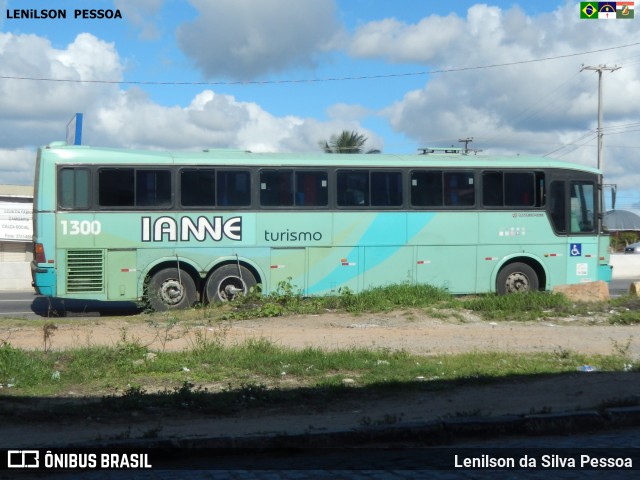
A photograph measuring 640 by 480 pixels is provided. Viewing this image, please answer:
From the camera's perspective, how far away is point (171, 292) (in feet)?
58.7

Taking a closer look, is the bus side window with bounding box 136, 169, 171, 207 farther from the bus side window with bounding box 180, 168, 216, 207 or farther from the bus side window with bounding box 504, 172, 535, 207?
the bus side window with bounding box 504, 172, 535, 207

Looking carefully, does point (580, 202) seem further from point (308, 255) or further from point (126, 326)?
point (126, 326)

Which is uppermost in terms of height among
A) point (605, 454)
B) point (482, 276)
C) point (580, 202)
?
point (580, 202)

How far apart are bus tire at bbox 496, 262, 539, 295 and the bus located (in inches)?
1.4

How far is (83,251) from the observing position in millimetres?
17297

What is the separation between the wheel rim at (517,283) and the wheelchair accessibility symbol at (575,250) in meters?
1.34

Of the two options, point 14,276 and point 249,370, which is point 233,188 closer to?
point 249,370

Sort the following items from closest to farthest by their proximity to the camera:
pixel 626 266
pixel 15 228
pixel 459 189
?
1. pixel 459 189
2. pixel 15 228
3. pixel 626 266

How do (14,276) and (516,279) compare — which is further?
(14,276)

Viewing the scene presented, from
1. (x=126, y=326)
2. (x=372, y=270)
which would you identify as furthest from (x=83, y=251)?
(x=372, y=270)

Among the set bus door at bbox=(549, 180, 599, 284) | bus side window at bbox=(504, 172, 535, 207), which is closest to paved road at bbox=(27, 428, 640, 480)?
bus side window at bbox=(504, 172, 535, 207)

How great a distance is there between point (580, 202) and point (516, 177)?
71.8 inches

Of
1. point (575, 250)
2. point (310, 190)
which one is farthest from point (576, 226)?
point (310, 190)

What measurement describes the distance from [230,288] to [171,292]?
131cm
